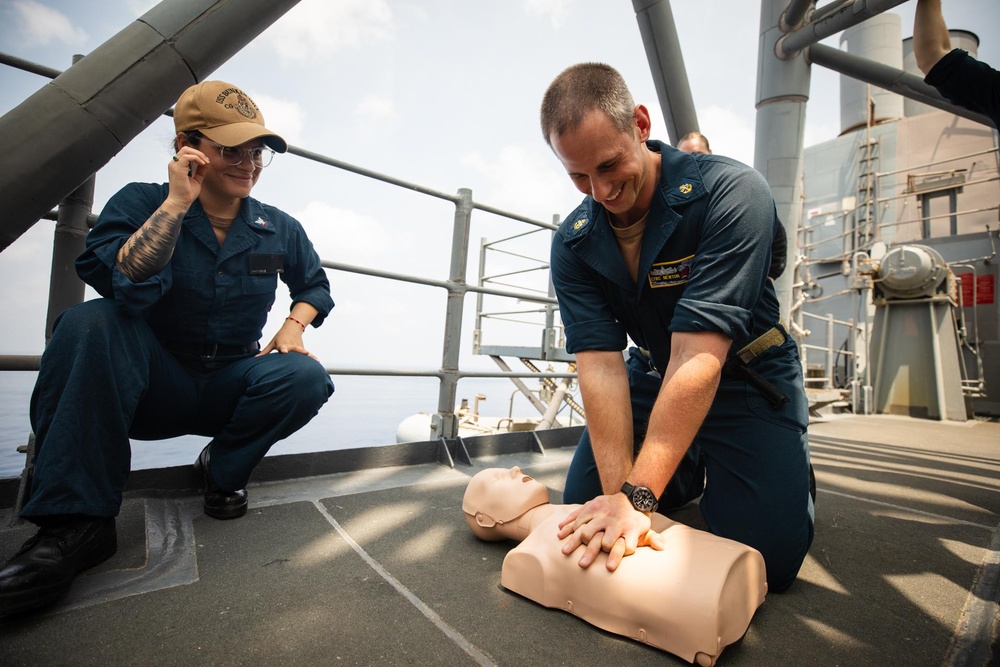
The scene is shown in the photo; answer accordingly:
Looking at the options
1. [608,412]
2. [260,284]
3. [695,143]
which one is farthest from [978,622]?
[695,143]

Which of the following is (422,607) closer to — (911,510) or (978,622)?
(978,622)

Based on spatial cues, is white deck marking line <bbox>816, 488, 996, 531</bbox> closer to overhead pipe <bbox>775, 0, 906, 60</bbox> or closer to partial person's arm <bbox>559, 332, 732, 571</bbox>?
partial person's arm <bbox>559, 332, 732, 571</bbox>

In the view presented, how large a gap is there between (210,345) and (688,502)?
1.55 m

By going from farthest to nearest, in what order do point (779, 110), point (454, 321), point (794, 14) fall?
point (779, 110) < point (794, 14) < point (454, 321)

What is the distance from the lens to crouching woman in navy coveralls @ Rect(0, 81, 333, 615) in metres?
0.92

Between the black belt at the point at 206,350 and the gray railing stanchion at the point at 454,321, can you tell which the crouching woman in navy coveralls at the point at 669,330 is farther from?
the black belt at the point at 206,350

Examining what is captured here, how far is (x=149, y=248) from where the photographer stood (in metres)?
1.03

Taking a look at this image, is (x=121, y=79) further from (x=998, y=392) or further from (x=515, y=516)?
(x=998, y=392)

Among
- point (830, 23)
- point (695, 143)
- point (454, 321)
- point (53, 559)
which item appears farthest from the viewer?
point (830, 23)

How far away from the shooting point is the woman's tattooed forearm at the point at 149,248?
1031 mm

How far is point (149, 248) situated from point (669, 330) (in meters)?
1.21

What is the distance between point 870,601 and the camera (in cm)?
98

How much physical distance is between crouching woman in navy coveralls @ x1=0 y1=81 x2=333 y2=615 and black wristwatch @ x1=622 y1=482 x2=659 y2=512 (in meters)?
0.88

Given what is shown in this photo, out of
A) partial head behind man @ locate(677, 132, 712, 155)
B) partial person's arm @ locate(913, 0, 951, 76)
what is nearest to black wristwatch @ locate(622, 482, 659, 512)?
partial person's arm @ locate(913, 0, 951, 76)
